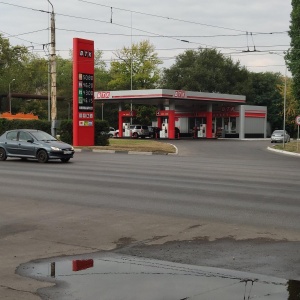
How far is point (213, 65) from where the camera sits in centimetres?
9225

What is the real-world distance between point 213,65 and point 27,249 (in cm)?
8707

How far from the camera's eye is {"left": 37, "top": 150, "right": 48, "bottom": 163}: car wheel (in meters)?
23.7

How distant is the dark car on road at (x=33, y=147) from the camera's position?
23.7 metres

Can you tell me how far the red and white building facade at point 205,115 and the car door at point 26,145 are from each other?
118 feet

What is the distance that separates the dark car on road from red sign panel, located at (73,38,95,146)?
14005 millimetres

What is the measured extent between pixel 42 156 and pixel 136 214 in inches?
556

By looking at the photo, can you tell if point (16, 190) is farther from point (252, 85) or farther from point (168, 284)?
point (252, 85)

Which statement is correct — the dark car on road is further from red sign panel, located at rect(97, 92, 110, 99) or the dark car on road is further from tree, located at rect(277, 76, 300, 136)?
tree, located at rect(277, 76, 300, 136)

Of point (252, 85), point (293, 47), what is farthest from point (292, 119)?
point (293, 47)

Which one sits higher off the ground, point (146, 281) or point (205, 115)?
point (205, 115)

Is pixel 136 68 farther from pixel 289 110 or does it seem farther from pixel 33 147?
pixel 33 147

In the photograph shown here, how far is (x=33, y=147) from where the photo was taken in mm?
24016

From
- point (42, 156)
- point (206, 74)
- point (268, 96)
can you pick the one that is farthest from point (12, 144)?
point (268, 96)

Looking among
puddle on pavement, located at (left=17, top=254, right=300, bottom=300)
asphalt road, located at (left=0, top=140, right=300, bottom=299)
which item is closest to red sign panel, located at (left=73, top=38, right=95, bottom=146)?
asphalt road, located at (left=0, top=140, right=300, bottom=299)
